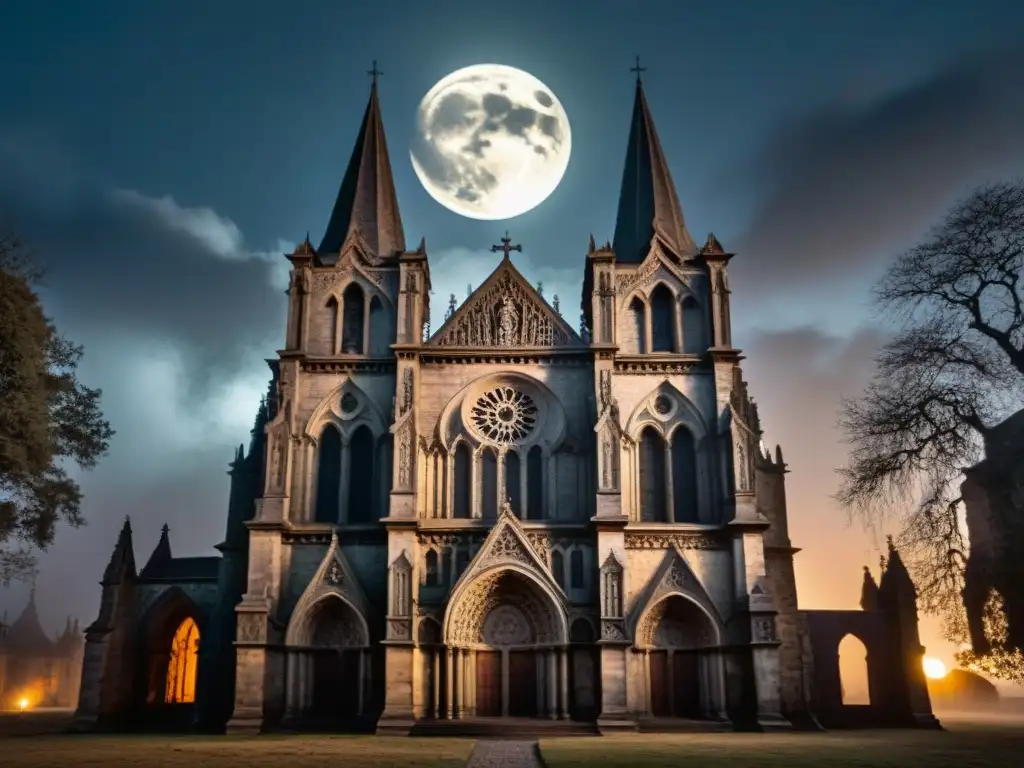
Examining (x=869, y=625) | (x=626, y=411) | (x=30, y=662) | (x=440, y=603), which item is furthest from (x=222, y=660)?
(x=30, y=662)

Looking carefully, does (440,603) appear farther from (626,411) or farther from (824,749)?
(824,749)

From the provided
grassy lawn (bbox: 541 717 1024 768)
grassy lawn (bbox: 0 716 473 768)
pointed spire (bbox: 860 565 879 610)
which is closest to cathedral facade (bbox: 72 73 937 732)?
grassy lawn (bbox: 541 717 1024 768)

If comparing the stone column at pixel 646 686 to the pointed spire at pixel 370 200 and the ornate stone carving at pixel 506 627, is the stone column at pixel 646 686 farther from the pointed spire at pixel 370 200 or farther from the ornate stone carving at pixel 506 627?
the pointed spire at pixel 370 200

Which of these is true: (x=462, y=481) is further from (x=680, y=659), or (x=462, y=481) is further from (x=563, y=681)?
(x=680, y=659)

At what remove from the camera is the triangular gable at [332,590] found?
31.9 meters

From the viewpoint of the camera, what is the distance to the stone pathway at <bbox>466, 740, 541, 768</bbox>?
2073 centimetres

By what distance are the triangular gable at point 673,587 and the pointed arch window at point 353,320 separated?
13.8 m

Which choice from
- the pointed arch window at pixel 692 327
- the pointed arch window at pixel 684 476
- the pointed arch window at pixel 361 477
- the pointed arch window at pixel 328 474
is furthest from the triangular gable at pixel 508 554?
the pointed arch window at pixel 692 327

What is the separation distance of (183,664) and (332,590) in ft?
31.6

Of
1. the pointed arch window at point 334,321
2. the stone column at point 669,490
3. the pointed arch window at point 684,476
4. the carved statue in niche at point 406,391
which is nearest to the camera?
the stone column at point 669,490

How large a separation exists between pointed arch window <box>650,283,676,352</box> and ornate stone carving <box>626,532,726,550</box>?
7255 mm

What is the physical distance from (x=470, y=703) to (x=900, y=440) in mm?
19210

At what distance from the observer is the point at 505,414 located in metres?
35.2

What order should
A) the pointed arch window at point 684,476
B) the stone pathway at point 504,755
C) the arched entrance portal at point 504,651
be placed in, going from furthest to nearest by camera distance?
the pointed arch window at point 684,476 < the arched entrance portal at point 504,651 < the stone pathway at point 504,755
